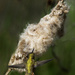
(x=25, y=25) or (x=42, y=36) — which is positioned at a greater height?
(x=25, y=25)

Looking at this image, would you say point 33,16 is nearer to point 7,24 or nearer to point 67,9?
point 7,24

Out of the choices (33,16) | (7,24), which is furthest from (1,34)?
(33,16)

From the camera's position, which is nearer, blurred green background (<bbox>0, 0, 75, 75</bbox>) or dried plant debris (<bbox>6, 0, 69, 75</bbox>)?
dried plant debris (<bbox>6, 0, 69, 75</bbox>)

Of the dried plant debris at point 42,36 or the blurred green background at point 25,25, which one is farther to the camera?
the blurred green background at point 25,25
